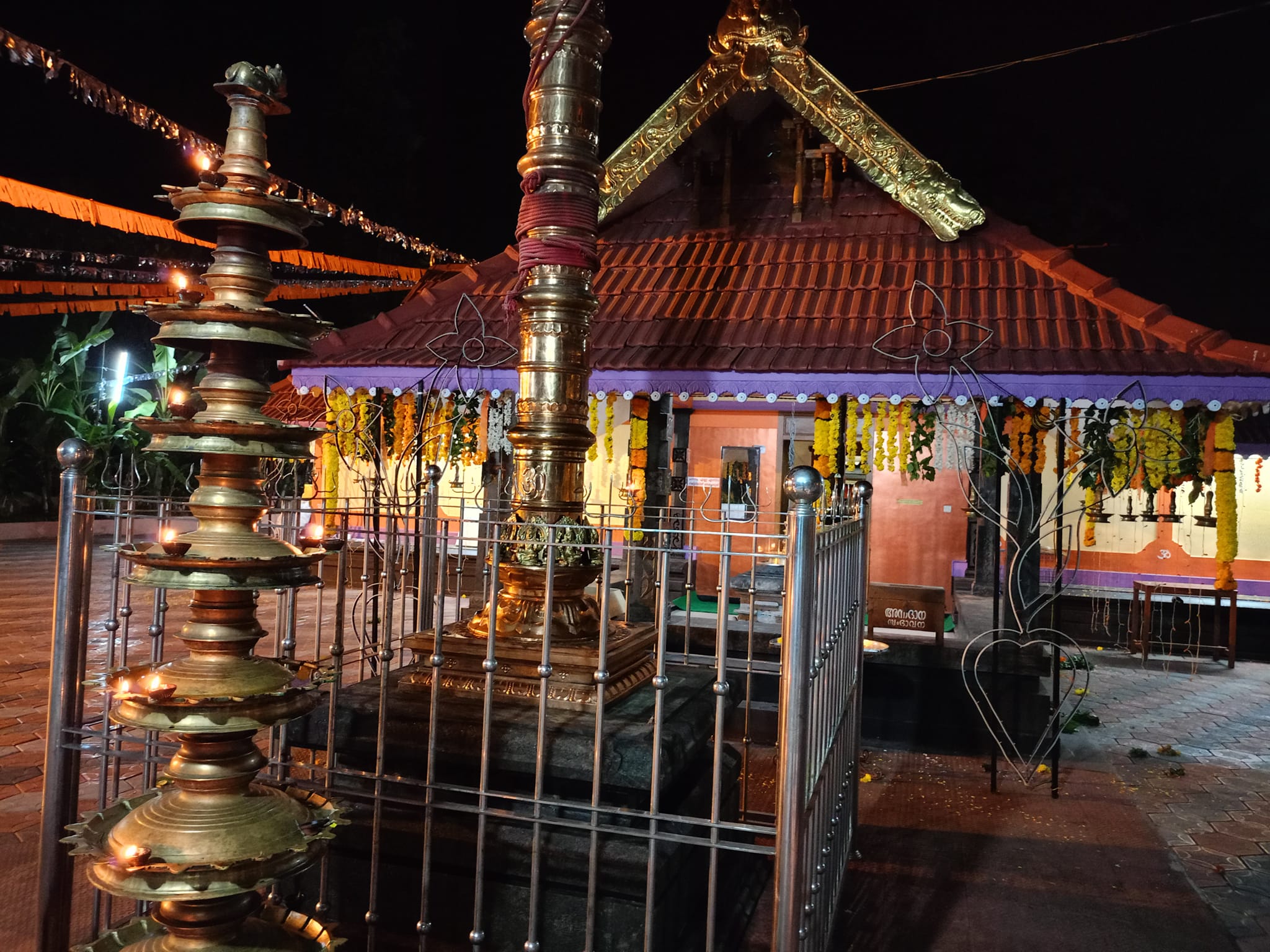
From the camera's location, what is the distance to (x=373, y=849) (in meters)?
3.39

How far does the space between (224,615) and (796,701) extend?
175 cm

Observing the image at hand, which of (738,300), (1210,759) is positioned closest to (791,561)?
(738,300)

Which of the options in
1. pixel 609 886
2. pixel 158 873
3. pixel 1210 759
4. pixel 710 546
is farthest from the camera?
pixel 710 546

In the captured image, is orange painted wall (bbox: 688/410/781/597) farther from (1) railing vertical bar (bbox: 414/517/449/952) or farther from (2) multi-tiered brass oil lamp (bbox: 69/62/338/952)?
(2) multi-tiered brass oil lamp (bbox: 69/62/338/952)

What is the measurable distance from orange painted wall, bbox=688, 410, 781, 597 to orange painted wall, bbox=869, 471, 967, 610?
161 centimetres

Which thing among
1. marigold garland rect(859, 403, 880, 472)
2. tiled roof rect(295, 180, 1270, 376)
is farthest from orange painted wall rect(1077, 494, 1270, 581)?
marigold garland rect(859, 403, 880, 472)

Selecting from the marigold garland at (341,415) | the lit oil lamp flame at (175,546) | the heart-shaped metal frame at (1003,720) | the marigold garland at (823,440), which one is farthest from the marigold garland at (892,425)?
the lit oil lamp flame at (175,546)

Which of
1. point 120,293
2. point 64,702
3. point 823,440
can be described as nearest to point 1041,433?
point 823,440

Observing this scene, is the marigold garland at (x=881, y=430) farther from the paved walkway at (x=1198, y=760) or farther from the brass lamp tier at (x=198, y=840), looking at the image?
the brass lamp tier at (x=198, y=840)

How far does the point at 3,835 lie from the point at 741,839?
13.7 ft

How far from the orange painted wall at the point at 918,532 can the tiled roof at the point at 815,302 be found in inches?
142

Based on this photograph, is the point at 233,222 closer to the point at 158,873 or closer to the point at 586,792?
the point at 158,873

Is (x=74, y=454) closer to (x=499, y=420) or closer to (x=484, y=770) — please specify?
(x=484, y=770)

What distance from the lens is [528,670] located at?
13.1 feet
